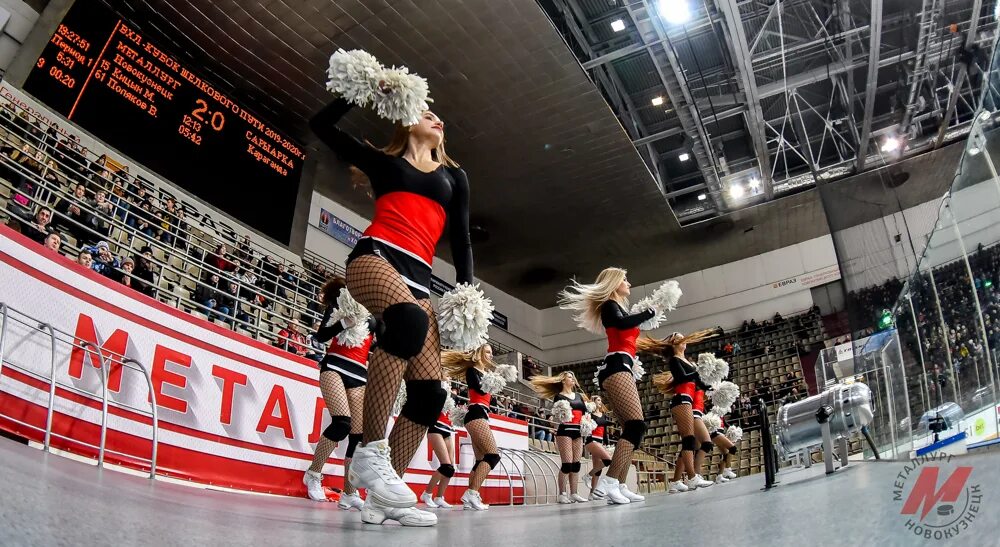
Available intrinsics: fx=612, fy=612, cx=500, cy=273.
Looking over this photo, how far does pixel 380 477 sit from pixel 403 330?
0.56 metres

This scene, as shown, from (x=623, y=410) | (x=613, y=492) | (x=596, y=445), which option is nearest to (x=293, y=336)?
(x=596, y=445)

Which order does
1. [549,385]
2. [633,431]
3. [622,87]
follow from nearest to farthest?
[633,431]
[549,385]
[622,87]

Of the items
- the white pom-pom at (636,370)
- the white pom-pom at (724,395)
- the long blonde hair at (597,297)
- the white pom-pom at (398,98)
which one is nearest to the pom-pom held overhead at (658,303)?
the long blonde hair at (597,297)

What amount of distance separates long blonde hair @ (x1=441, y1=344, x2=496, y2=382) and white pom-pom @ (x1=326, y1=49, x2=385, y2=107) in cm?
455

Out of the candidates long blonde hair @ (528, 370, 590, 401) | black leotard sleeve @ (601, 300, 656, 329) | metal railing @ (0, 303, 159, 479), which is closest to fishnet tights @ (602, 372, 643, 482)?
black leotard sleeve @ (601, 300, 656, 329)


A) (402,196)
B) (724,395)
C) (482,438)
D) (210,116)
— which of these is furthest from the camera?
(210,116)

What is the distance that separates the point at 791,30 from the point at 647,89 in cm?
333

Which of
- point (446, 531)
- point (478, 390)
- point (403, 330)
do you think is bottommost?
point (446, 531)

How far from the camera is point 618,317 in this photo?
5.21 m

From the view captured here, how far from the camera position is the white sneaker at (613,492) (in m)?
4.57

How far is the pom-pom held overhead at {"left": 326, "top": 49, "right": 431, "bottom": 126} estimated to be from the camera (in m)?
2.53

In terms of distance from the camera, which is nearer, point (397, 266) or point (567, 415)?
point (397, 266)

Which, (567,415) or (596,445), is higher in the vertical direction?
(567,415)

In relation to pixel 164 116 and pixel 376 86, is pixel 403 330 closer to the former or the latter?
pixel 376 86
